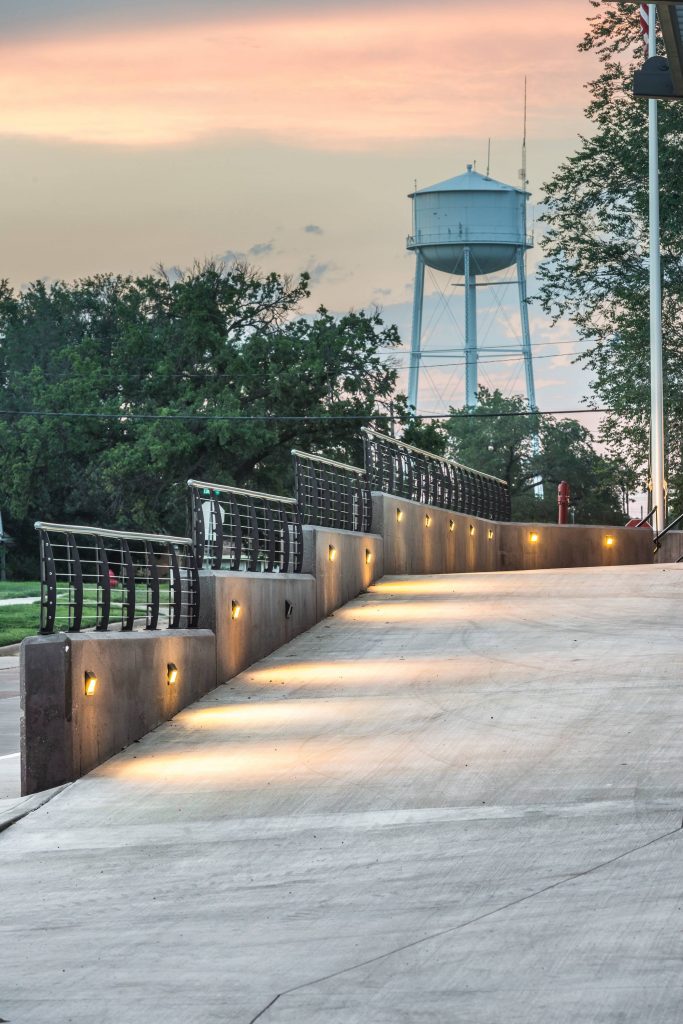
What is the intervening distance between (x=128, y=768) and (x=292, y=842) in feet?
10.8

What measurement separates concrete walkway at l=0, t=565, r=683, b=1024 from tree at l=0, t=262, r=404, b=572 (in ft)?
167

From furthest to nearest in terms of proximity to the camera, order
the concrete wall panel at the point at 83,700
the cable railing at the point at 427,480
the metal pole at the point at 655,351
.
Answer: the metal pole at the point at 655,351
the cable railing at the point at 427,480
the concrete wall panel at the point at 83,700

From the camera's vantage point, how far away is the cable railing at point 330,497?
22641mm

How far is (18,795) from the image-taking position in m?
12.4

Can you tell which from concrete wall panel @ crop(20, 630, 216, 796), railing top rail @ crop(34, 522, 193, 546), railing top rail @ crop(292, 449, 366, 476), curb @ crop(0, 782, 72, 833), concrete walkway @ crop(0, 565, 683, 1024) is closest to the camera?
concrete walkway @ crop(0, 565, 683, 1024)

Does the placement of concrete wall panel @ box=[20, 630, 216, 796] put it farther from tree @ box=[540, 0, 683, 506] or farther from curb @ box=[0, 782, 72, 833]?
tree @ box=[540, 0, 683, 506]

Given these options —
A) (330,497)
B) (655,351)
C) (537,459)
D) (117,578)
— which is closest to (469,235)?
(537,459)

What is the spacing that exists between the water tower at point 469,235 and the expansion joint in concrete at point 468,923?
86.9 m

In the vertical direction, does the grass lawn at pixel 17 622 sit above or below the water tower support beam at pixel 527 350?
below

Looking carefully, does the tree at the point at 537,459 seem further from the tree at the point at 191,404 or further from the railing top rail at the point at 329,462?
the railing top rail at the point at 329,462

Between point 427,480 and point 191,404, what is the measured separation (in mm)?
36517

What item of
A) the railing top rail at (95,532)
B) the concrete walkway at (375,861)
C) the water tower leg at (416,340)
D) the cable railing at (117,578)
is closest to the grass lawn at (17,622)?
the cable railing at (117,578)

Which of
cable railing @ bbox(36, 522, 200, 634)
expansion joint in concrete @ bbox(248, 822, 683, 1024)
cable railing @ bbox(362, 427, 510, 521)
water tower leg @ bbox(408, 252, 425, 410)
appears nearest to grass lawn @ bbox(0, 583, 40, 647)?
cable railing @ bbox(362, 427, 510, 521)

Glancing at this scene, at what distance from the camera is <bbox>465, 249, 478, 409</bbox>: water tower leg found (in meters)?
95.6
